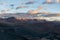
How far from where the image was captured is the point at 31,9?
4.95 ft

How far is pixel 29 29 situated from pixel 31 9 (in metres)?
0.24

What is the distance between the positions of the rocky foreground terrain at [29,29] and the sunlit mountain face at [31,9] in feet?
0.24

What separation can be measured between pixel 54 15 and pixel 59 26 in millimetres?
156

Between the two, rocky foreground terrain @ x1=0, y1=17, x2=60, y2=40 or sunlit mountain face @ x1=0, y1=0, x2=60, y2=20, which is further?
sunlit mountain face @ x1=0, y1=0, x2=60, y2=20

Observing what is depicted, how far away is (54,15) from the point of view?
4.79 feet

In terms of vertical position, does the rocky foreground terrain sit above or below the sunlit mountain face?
below

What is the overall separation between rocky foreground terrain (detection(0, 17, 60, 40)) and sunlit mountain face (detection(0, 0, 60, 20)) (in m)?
0.07

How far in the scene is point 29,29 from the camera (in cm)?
136

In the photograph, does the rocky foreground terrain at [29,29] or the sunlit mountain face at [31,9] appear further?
the sunlit mountain face at [31,9]

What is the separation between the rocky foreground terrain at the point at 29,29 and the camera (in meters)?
1.28

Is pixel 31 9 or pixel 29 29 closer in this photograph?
pixel 29 29

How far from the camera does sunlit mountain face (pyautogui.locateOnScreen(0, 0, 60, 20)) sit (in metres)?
1.45

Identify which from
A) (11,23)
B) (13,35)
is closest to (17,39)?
(13,35)

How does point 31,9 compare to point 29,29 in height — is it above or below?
above
